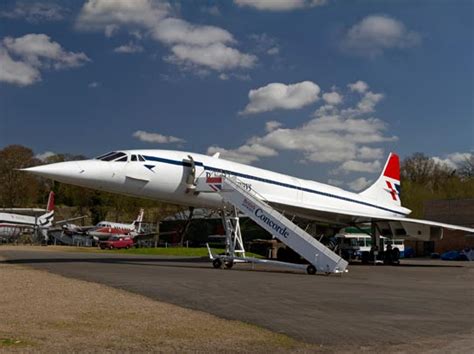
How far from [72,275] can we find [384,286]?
8.40m

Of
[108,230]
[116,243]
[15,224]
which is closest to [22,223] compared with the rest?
[15,224]

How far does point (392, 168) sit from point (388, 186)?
1.36m

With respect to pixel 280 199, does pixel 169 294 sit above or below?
below

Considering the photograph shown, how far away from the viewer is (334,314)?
9289 mm

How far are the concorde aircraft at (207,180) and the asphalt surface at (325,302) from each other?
12.8ft

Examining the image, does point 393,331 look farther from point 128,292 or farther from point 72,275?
point 72,275

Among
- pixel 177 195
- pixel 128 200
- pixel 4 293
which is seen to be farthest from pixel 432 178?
pixel 4 293

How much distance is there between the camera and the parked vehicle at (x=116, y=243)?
165 feet

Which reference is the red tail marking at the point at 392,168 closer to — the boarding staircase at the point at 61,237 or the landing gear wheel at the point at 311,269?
the landing gear wheel at the point at 311,269

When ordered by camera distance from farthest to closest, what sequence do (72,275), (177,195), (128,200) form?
(128,200)
(177,195)
(72,275)

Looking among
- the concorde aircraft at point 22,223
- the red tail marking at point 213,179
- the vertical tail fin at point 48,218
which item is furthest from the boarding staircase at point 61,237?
the red tail marking at point 213,179

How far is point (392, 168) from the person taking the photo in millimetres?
34312

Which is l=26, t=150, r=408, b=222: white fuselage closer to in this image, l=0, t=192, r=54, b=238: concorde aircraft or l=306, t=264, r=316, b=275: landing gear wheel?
l=306, t=264, r=316, b=275: landing gear wheel

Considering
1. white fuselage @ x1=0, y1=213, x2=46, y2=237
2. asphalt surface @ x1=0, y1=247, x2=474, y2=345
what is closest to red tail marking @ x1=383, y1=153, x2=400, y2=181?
asphalt surface @ x1=0, y1=247, x2=474, y2=345
